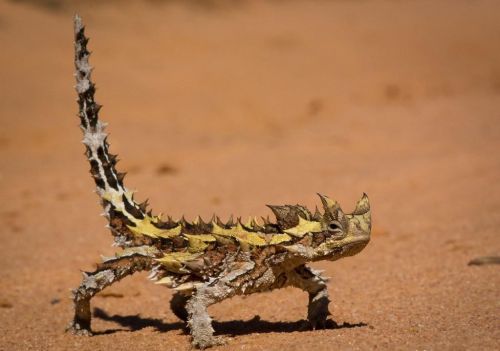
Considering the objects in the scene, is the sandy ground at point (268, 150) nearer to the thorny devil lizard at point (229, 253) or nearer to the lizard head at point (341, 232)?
the thorny devil lizard at point (229, 253)

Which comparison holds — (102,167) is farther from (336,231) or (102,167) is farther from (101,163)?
(336,231)

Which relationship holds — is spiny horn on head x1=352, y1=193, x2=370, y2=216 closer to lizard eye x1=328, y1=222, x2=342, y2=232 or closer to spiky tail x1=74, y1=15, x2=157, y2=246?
lizard eye x1=328, y1=222, x2=342, y2=232

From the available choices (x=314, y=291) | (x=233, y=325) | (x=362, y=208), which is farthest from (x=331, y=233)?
(x=233, y=325)

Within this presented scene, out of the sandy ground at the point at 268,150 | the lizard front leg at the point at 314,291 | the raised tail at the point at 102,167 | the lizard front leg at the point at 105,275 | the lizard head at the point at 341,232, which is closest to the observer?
the lizard head at the point at 341,232

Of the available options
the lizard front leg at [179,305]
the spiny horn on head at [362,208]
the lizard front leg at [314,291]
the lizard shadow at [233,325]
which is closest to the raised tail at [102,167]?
the lizard front leg at [179,305]

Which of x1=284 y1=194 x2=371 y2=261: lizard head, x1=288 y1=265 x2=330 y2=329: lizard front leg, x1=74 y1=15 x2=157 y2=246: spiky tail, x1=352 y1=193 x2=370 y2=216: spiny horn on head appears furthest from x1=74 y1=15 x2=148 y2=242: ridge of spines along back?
x1=352 y1=193 x2=370 y2=216: spiny horn on head

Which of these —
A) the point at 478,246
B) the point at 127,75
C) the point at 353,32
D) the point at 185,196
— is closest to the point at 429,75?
the point at 353,32
